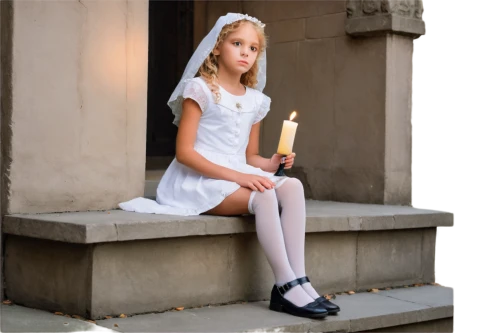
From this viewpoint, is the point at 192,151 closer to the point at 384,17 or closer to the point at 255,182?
the point at 255,182

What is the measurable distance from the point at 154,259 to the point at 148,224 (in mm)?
210

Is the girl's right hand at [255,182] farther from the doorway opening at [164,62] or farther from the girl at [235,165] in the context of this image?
the doorway opening at [164,62]

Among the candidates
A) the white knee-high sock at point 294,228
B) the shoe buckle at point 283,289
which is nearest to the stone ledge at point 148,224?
the white knee-high sock at point 294,228

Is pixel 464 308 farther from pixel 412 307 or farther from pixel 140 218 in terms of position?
pixel 140 218

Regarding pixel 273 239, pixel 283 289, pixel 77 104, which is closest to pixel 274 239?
pixel 273 239

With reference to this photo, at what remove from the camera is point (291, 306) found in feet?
13.5

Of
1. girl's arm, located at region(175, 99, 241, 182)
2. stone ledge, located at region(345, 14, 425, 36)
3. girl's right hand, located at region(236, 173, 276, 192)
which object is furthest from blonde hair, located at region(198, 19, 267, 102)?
stone ledge, located at region(345, 14, 425, 36)

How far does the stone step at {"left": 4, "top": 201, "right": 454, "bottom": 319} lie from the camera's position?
3936mm

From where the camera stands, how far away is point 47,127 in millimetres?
4328

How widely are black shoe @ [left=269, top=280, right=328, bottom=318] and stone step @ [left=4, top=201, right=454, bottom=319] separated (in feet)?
0.94

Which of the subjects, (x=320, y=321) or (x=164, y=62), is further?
(x=164, y=62)

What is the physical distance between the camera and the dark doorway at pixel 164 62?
24.8 ft

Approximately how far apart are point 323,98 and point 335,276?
5.49 ft

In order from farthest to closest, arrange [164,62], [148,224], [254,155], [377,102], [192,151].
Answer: [164,62] < [377,102] < [254,155] < [192,151] < [148,224]
